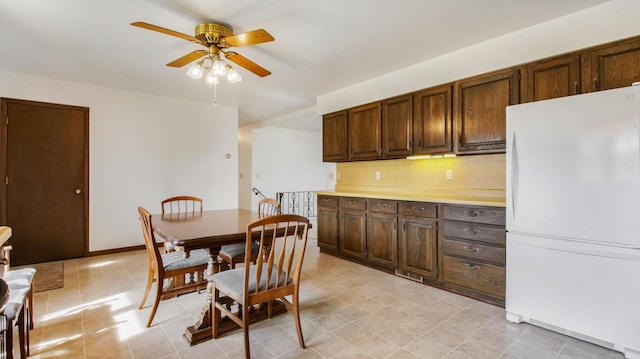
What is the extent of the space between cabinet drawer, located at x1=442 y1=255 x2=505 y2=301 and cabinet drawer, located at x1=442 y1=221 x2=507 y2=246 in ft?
0.73

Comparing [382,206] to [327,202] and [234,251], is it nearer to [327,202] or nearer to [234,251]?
[327,202]

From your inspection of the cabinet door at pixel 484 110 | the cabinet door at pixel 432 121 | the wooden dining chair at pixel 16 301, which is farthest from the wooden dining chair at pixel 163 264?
the cabinet door at pixel 484 110

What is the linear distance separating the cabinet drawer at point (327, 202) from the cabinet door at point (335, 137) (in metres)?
0.63

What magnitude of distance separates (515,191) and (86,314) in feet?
11.7

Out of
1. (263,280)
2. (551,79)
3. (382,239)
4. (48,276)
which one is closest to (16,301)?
(263,280)

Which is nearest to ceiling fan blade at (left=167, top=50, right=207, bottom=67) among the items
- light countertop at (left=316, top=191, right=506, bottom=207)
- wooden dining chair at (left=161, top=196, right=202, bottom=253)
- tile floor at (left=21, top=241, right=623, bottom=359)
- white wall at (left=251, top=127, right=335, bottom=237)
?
wooden dining chair at (left=161, top=196, right=202, bottom=253)

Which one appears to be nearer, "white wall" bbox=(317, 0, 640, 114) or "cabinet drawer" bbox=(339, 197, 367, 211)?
"white wall" bbox=(317, 0, 640, 114)

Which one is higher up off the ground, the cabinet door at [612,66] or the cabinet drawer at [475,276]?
the cabinet door at [612,66]

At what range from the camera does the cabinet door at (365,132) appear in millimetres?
3920

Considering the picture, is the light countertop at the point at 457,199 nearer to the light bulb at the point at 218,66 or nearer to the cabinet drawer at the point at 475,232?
the cabinet drawer at the point at 475,232

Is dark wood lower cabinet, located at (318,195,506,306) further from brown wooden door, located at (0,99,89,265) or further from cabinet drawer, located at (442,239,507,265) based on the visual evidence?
brown wooden door, located at (0,99,89,265)

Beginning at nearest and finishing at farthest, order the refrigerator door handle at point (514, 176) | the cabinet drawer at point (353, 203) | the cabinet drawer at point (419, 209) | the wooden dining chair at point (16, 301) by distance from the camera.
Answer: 1. the wooden dining chair at point (16, 301)
2. the refrigerator door handle at point (514, 176)
3. the cabinet drawer at point (419, 209)
4. the cabinet drawer at point (353, 203)

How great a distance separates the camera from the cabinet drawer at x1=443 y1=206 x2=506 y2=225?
2.57 metres

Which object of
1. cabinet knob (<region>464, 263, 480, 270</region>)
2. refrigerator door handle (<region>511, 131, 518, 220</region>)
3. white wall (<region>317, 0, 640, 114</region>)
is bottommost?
cabinet knob (<region>464, 263, 480, 270</region>)
